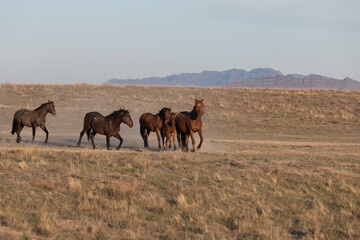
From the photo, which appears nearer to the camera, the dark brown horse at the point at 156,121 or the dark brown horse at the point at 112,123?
the dark brown horse at the point at 112,123

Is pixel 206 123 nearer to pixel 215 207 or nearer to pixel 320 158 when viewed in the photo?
pixel 320 158

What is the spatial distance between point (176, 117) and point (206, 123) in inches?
603

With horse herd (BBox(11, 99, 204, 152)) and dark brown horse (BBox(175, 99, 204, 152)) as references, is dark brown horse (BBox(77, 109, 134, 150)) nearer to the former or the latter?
horse herd (BBox(11, 99, 204, 152))

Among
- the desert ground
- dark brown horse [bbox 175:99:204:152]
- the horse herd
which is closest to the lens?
the desert ground

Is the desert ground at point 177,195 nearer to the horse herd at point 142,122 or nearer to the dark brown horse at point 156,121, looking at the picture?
the dark brown horse at point 156,121

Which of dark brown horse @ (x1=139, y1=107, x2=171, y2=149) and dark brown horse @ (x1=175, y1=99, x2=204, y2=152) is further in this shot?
dark brown horse @ (x1=139, y1=107, x2=171, y2=149)

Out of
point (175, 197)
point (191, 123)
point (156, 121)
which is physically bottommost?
point (175, 197)

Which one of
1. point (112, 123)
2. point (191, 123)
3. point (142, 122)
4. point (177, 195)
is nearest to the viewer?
point (177, 195)

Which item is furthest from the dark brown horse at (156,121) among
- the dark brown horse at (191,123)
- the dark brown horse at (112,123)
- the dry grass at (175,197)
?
the dry grass at (175,197)

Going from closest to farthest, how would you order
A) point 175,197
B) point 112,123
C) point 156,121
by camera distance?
point 175,197
point 112,123
point 156,121

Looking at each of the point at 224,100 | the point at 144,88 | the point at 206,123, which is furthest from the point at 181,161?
the point at 144,88

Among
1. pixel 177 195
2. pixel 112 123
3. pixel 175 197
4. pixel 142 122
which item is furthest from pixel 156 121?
pixel 175 197

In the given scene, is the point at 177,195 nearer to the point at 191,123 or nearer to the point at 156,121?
the point at 191,123

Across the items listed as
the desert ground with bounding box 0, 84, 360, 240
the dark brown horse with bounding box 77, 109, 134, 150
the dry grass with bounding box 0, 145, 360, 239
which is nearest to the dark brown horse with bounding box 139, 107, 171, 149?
the desert ground with bounding box 0, 84, 360, 240
